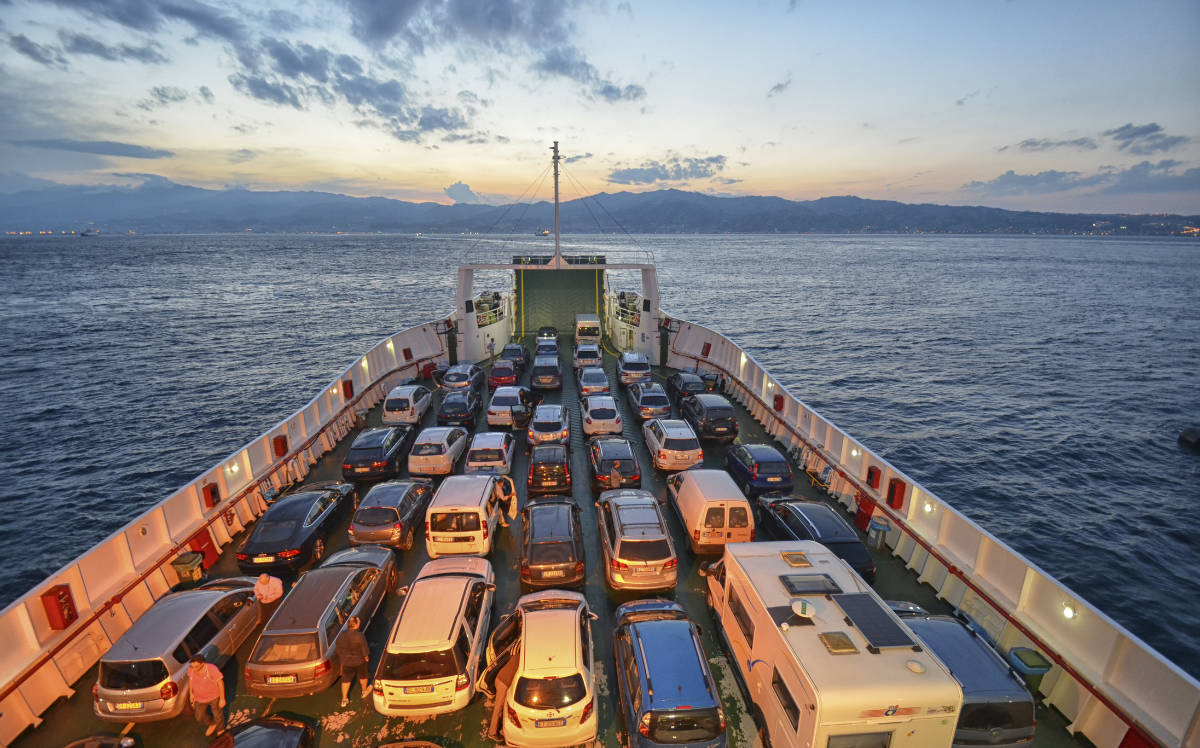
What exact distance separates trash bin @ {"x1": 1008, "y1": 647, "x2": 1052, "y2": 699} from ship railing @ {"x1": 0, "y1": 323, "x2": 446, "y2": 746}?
14.0 m

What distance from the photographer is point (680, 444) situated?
15.0m

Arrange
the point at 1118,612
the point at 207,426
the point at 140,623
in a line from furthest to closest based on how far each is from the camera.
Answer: the point at 207,426 < the point at 1118,612 < the point at 140,623

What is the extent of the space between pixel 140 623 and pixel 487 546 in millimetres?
5471

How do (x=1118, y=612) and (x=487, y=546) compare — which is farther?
(x=1118, y=612)

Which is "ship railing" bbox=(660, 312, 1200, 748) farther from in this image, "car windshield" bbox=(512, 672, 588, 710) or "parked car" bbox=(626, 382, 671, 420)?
"car windshield" bbox=(512, 672, 588, 710)

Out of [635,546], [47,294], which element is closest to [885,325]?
[635,546]

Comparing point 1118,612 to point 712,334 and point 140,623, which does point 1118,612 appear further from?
point 140,623

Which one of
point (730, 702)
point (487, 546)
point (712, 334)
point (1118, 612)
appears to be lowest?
point (1118, 612)

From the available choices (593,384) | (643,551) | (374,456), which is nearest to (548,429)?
(593,384)

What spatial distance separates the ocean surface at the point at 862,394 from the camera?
20.7 metres

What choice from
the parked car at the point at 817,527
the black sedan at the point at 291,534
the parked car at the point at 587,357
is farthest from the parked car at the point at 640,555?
the parked car at the point at 587,357

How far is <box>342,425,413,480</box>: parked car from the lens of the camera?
1477 cm

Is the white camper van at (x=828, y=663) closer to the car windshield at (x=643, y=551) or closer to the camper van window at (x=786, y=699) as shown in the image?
the camper van window at (x=786, y=699)

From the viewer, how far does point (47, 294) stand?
82.2 metres
